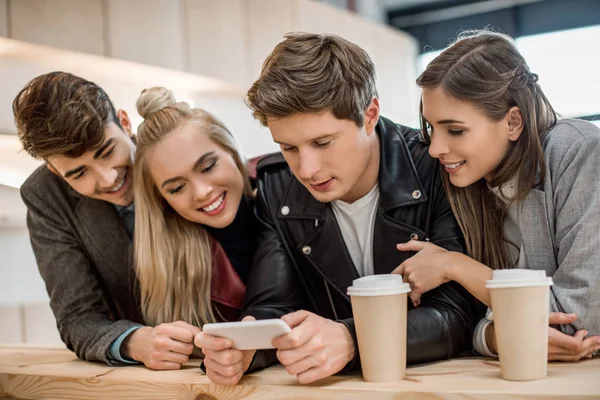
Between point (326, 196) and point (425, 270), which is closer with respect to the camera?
point (425, 270)

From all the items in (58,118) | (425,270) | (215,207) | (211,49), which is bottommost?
(425,270)

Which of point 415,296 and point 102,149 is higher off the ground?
point 102,149

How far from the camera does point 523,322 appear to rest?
1080 mm

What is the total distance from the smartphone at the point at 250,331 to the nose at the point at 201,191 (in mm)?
555

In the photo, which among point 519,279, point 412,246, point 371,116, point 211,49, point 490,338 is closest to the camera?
point 519,279

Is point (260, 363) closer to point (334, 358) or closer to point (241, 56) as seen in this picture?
point (334, 358)

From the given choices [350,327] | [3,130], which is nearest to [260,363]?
[350,327]

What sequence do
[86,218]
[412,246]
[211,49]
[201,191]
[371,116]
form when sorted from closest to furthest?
[412,246], [371,116], [201,191], [86,218], [211,49]

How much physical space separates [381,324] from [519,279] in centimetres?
22

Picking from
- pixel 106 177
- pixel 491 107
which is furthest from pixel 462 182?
pixel 106 177

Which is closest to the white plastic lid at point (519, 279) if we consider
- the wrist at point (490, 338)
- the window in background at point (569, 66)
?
the wrist at point (490, 338)

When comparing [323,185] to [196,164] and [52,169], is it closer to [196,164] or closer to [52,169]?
[196,164]

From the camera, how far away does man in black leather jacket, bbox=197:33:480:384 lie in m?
1.39

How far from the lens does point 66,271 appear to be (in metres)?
1.87
